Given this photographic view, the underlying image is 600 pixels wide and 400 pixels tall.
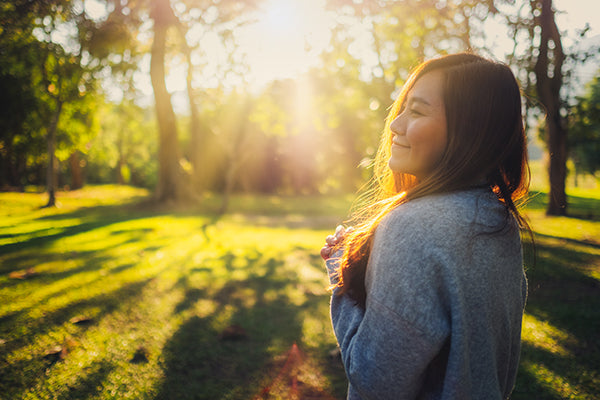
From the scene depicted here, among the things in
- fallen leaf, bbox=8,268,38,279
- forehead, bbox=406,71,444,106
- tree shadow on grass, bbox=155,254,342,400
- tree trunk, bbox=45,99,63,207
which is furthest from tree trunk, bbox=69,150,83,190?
forehead, bbox=406,71,444,106

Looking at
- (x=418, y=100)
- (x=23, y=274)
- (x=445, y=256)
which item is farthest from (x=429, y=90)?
(x=23, y=274)

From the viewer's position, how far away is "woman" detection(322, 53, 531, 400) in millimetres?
1074

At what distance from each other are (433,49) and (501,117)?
5.40 m

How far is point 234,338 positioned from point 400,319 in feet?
9.49

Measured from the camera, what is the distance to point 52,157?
10.0 feet

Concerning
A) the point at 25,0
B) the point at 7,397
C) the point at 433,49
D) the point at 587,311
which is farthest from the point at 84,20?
the point at 587,311

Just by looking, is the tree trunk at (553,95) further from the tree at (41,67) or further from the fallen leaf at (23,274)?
the fallen leaf at (23,274)

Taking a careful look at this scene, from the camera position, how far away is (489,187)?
131 cm

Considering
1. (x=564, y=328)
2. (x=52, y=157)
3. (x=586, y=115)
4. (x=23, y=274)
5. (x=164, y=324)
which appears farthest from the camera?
(x=586, y=115)

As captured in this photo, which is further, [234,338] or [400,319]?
[234,338]

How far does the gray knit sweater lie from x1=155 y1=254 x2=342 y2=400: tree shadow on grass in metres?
1.95

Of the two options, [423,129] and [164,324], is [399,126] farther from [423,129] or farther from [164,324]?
[164,324]

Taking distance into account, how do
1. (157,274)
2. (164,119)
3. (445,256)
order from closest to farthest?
(445,256)
(157,274)
(164,119)

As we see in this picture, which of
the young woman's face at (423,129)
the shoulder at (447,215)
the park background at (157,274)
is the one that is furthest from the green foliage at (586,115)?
the shoulder at (447,215)
